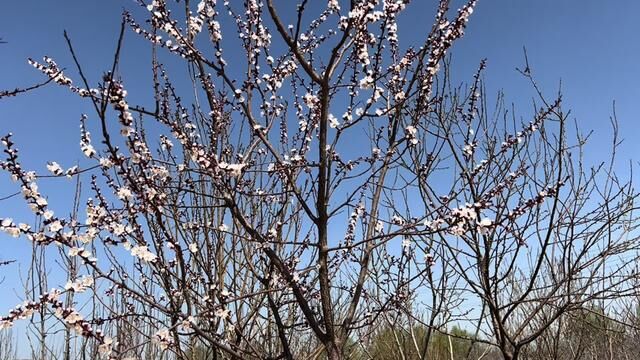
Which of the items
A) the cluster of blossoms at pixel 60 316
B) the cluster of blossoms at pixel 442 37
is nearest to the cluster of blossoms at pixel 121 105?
the cluster of blossoms at pixel 60 316

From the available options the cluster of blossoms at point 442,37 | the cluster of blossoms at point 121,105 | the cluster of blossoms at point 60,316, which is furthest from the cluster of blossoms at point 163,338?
the cluster of blossoms at point 442,37

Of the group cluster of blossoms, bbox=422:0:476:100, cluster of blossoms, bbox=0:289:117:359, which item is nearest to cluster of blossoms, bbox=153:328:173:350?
cluster of blossoms, bbox=0:289:117:359

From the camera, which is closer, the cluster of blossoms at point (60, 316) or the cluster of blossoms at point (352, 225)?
the cluster of blossoms at point (60, 316)

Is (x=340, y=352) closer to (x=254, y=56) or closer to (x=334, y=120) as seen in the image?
(x=334, y=120)

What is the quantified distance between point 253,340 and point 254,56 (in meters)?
2.25

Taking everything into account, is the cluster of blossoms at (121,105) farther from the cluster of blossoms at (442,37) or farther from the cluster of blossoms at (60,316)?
the cluster of blossoms at (442,37)

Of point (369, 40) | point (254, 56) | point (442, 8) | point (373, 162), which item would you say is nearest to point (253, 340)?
point (373, 162)

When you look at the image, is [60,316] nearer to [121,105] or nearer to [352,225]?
[121,105]

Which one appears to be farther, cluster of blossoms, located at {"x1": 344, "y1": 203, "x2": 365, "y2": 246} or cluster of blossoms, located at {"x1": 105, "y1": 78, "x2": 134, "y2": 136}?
cluster of blossoms, located at {"x1": 344, "y1": 203, "x2": 365, "y2": 246}

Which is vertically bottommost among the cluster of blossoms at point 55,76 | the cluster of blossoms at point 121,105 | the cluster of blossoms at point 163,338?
the cluster of blossoms at point 163,338

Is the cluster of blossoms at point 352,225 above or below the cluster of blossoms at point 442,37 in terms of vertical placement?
below

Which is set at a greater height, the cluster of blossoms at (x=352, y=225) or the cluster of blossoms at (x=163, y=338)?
the cluster of blossoms at (x=352, y=225)

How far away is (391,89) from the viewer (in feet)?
11.4

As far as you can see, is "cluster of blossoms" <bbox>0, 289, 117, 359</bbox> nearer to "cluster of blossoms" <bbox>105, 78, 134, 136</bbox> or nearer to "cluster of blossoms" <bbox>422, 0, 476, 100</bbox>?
"cluster of blossoms" <bbox>105, 78, 134, 136</bbox>
